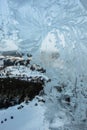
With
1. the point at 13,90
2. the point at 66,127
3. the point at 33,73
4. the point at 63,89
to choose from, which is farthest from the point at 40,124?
the point at 33,73

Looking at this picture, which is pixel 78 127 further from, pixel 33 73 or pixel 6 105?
pixel 33 73

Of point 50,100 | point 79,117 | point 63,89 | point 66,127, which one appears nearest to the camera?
point 66,127

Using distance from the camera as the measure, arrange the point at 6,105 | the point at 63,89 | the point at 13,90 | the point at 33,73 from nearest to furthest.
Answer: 1. the point at 6,105
2. the point at 13,90
3. the point at 63,89
4. the point at 33,73

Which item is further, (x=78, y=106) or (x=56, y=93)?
(x=56, y=93)

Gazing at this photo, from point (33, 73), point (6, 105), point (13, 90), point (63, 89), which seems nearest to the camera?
point (6, 105)

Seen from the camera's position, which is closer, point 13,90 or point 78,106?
point 78,106

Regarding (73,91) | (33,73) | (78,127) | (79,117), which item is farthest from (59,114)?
(33,73)

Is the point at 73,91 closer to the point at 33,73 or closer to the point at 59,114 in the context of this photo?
the point at 59,114

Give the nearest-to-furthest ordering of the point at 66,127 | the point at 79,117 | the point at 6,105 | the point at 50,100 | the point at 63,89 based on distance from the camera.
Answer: the point at 66,127 < the point at 79,117 < the point at 6,105 < the point at 50,100 < the point at 63,89
